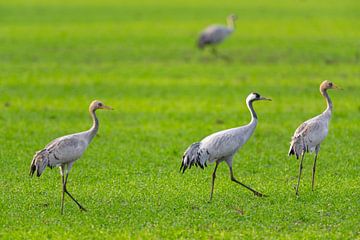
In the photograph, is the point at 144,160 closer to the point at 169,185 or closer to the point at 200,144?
the point at 169,185

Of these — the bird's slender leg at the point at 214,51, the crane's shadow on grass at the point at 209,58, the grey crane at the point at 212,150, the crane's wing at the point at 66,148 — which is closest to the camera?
the crane's wing at the point at 66,148

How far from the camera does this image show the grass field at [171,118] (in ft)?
34.6

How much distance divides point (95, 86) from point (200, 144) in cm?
1131

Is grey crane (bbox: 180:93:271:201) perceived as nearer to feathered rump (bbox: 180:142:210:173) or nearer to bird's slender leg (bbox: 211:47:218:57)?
feathered rump (bbox: 180:142:210:173)

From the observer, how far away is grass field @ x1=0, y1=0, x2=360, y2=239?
1053 cm

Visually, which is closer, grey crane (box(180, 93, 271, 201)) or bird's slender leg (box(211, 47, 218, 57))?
grey crane (box(180, 93, 271, 201))

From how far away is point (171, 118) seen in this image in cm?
1844

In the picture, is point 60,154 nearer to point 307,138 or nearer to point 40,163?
point 40,163

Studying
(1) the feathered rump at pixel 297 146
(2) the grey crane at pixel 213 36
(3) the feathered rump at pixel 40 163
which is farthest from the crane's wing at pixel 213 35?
(3) the feathered rump at pixel 40 163

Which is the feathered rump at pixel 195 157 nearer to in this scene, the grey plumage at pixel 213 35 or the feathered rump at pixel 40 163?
the feathered rump at pixel 40 163

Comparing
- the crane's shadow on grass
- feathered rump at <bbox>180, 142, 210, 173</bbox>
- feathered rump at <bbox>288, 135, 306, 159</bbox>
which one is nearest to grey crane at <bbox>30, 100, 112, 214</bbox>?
feathered rump at <bbox>180, 142, 210, 173</bbox>

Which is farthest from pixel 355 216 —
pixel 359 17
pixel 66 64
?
pixel 359 17

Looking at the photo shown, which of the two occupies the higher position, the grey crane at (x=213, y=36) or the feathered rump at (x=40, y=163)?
the grey crane at (x=213, y=36)

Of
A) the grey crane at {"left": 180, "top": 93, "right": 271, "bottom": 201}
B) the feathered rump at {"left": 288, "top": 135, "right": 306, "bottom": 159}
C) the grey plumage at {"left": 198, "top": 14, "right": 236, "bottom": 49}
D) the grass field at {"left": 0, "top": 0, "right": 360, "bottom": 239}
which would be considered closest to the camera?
the grass field at {"left": 0, "top": 0, "right": 360, "bottom": 239}
